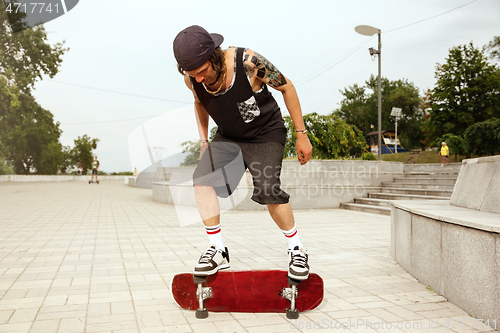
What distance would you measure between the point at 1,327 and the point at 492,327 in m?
3.24

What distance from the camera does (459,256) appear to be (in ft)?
9.11

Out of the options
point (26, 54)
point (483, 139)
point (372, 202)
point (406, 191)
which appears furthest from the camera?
point (26, 54)

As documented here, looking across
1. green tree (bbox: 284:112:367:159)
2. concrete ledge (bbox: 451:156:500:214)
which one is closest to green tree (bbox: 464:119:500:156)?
green tree (bbox: 284:112:367:159)

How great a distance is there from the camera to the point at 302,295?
2732 millimetres

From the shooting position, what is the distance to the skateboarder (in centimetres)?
245

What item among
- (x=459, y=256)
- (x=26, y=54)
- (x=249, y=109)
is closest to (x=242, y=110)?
(x=249, y=109)

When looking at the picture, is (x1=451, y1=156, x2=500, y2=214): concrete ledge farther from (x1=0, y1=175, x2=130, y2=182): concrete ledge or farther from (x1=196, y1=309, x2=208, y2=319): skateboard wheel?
(x1=0, y1=175, x2=130, y2=182): concrete ledge

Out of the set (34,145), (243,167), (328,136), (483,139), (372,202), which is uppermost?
(34,145)

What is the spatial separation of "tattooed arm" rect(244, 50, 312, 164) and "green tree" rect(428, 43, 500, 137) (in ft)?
114

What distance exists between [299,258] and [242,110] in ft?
3.64

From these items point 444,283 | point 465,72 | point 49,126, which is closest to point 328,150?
point 444,283

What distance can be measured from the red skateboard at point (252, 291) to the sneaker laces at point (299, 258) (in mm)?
199

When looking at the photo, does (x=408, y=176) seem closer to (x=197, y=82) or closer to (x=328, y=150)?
(x=328, y=150)

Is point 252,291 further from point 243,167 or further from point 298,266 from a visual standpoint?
point 243,167
